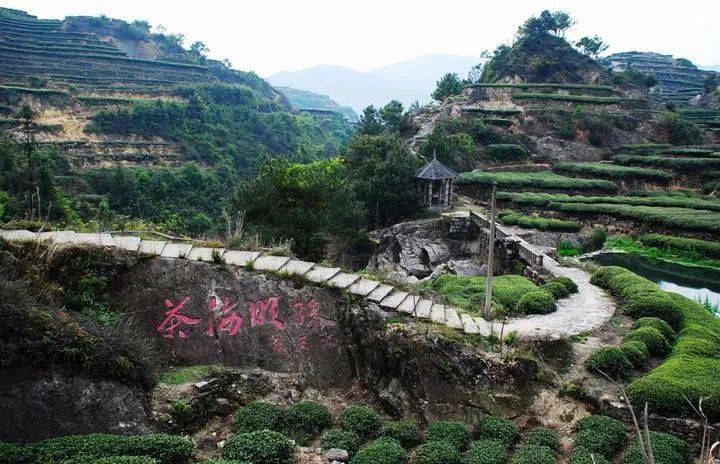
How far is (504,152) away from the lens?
3709 cm

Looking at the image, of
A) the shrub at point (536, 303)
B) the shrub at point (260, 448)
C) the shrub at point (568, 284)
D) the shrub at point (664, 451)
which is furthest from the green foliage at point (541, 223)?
Answer: the shrub at point (260, 448)

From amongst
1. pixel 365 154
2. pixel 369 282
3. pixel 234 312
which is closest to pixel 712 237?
pixel 365 154

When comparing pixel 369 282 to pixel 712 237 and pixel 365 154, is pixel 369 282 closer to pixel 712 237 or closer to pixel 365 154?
pixel 365 154

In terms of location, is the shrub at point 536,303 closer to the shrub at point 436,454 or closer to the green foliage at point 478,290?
the green foliage at point 478,290

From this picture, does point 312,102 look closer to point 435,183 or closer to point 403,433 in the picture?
point 435,183

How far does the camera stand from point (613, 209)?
26.5m

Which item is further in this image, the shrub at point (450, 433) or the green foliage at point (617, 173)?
the green foliage at point (617, 173)

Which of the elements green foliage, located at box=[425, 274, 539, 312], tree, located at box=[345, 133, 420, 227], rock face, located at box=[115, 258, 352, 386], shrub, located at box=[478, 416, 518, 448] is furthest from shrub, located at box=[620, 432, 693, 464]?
tree, located at box=[345, 133, 420, 227]

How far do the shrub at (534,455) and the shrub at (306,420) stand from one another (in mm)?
2698

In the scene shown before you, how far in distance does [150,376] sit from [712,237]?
84.2 ft

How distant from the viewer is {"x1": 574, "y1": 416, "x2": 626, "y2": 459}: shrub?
6.47m

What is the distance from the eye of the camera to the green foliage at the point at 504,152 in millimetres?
36812

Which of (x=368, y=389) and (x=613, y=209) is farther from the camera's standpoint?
(x=613, y=209)

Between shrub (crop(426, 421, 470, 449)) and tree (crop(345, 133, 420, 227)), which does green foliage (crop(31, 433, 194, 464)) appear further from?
tree (crop(345, 133, 420, 227))
